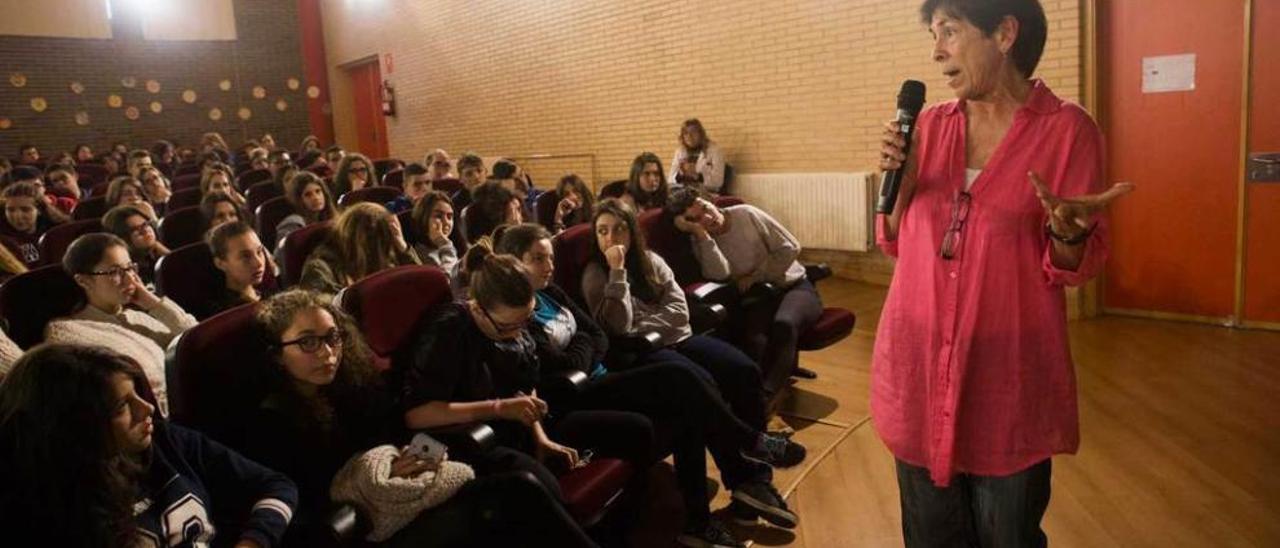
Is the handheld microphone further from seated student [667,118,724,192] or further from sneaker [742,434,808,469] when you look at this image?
seated student [667,118,724,192]

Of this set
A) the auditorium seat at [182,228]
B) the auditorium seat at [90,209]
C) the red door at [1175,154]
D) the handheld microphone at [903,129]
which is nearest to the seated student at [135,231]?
the auditorium seat at [182,228]

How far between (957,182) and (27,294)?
2.82 metres

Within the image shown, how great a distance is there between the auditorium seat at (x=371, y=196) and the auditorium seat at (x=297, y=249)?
1.70 m

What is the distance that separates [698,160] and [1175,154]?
328 centimetres

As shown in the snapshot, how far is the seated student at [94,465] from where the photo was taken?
149 centimetres

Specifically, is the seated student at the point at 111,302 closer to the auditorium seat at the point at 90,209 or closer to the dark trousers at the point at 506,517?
the dark trousers at the point at 506,517

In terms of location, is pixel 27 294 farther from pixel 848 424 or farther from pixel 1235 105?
pixel 1235 105

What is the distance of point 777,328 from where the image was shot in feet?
11.3

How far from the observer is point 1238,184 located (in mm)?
4555

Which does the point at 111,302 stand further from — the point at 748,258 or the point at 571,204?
the point at 571,204

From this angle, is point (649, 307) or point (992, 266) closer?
point (992, 266)

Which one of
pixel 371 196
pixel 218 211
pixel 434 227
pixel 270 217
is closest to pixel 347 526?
pixel 434 227

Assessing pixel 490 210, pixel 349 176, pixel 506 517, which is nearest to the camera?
pixel 506 517

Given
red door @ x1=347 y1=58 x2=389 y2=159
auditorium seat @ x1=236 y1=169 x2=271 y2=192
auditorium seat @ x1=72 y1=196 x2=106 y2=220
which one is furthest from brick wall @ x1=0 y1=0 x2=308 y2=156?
auditorium seat @ x1=72 y1=196 x2=106 y2=220
